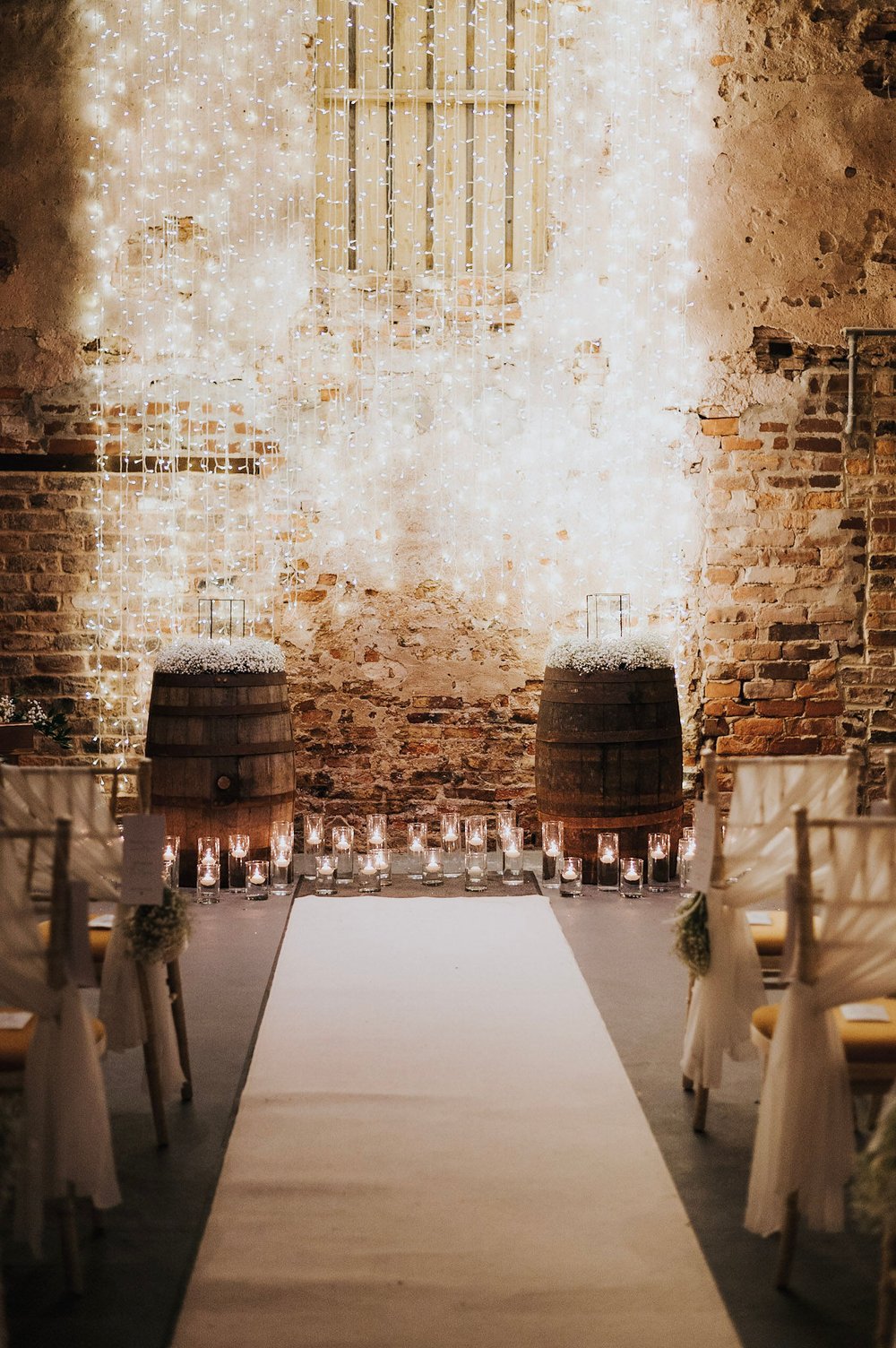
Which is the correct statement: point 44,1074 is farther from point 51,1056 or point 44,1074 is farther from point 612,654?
point 612,654

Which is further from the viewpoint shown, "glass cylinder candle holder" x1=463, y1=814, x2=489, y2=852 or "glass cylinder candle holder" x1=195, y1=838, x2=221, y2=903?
"glass cylinder candle holder" x1=463, y1=814, x2=489, y2=852

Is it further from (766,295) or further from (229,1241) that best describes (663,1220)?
(766,295)

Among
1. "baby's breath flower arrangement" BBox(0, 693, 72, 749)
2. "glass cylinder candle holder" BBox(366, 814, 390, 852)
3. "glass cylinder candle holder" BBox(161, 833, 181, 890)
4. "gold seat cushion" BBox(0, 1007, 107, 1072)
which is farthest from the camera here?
"baby's breath flower arrangement" BBox(0, 693, 72, 749)

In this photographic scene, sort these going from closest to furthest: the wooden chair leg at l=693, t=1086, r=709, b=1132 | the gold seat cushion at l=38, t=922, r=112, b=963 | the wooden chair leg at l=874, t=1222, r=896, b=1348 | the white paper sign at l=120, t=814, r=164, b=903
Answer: the wooden chair leg at l=874, t=1222, r=896, b=1348
the white paper sign at l=120, t=814, r=164, b=903
the wooden chair leg at l=693, t=1086, r=709, b=1132
the gold seat cushion at l=38, t=922, r=112, b=963

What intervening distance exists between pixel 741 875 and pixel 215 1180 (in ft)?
4.12

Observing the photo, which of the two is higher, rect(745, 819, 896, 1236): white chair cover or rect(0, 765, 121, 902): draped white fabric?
rect(0, 765, 121, 902): draped white fabric

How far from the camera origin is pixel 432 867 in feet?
15.4

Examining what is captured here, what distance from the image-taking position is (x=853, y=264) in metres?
5.19

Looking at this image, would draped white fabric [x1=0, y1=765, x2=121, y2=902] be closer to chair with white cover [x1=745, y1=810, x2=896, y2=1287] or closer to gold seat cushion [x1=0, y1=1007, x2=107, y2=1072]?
gold seat cushion [x1=0, y1=1007, x2=107, y2=1072]

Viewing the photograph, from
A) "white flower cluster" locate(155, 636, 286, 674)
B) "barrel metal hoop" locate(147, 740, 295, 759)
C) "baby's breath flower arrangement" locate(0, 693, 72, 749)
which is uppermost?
"white flower cluster" locate(155, 636, 286, 674)

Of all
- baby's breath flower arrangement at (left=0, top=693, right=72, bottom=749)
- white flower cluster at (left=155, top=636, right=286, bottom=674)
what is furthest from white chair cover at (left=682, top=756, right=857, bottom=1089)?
baby's breath flower arrangement at (left=0, top=693, right=72, bottom=749)

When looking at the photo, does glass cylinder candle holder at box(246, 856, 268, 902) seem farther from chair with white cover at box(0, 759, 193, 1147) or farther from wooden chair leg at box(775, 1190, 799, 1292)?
wooden chair leg at box(775, 1190, 799, 1292)

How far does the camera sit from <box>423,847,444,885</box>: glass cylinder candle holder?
4668mm

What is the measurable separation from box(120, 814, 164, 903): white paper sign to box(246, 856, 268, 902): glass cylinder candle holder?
202 cm
